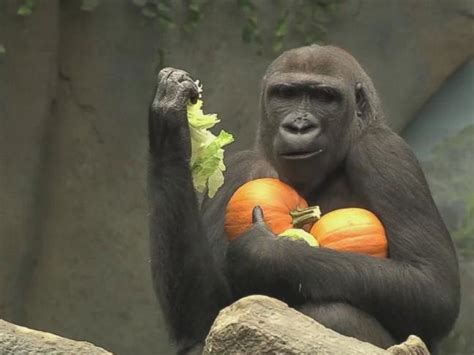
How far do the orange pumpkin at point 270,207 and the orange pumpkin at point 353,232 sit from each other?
72 mm

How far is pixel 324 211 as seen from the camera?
17.9 ft

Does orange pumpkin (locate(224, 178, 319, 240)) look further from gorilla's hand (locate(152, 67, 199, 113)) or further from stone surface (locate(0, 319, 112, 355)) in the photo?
stone surface (locate(0, 319, 112, 355))

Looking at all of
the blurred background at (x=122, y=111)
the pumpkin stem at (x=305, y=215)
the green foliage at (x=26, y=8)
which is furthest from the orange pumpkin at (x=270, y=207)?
the blurred background at (x=122, y=111)

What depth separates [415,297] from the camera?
5.17 meters

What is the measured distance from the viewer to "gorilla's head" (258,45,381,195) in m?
5.19

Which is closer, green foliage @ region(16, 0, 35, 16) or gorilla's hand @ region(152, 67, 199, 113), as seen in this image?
gorilla's hand @ region(152, 67, 199, 113)

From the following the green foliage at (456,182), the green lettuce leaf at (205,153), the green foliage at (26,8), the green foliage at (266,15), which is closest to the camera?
the green lettuce leaf at (205,153)

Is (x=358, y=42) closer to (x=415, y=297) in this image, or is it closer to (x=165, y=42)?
(x=165, y=42)

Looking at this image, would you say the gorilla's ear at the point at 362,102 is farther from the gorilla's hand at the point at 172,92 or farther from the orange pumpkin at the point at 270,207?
the gorilla's hand at the point at 172,92

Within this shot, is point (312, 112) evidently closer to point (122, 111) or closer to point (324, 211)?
point (324, 211)

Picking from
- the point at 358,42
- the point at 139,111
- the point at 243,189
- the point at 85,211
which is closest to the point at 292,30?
the point at 358,42

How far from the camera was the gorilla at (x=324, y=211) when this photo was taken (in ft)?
16.8

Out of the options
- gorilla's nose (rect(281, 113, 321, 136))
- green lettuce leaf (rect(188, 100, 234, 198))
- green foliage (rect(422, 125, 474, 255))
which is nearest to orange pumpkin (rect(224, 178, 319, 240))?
green lettuce leaf (rect(188, 100, 234, 198))

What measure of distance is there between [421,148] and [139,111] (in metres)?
1.77
